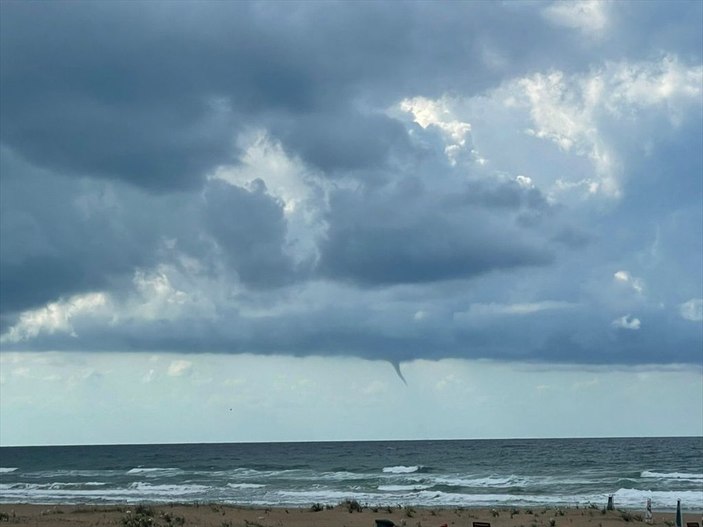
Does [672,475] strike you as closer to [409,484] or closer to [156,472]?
[409,484]

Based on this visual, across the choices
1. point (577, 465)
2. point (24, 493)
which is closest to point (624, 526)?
Answer: point (24, 493)

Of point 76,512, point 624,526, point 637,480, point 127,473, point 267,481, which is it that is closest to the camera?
point 624,526

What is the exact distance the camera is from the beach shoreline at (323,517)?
27281 millimetres

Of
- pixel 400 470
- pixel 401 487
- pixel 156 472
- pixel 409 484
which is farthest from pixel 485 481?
pixel 156 472

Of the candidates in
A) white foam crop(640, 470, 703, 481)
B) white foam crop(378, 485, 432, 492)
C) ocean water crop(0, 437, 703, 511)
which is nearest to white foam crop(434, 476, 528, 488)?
ocean water crop(0, 437, 703, 511)

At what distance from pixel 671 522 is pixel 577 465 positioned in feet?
148

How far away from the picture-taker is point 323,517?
3069 centimetres

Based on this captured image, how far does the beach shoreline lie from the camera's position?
27281 mm

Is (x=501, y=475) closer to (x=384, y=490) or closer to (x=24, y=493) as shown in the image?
(x=384, y=490)

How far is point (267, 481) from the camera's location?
60.5 meters

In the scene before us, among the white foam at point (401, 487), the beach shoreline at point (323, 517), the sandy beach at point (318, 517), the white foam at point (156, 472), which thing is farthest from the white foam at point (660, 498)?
the white foam at point (156, 472)

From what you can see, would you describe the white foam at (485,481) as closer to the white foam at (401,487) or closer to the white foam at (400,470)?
the white foam at (401,487)

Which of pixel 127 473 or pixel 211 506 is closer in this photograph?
pixel 211 506

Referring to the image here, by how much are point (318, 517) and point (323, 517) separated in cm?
20
